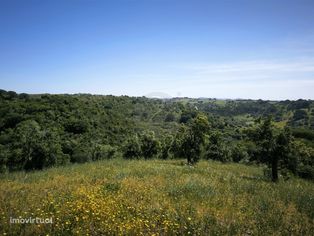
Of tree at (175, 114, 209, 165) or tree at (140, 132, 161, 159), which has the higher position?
tree at (175, 114, 209, 165)

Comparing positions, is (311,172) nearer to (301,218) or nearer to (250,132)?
(250,132)

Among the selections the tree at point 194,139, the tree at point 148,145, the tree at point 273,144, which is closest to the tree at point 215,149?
the tree at point 148,145

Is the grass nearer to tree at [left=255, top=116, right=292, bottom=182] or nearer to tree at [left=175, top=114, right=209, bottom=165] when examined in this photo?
tree at [left=255, top=116, right=292, bottom=182]

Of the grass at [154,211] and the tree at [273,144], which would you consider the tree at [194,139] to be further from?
the grass at [154,211]

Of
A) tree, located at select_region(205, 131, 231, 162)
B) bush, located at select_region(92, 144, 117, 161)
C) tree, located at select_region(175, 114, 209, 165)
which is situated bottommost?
bush, located at select_region(92, 144, 117, 161)

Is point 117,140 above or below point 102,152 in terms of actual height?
below

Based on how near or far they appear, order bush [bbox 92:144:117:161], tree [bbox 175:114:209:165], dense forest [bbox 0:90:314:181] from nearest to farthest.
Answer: dense forest [bbox 0:90:314:181], tree [bbox 175:114:209:165], bush [bbox 92:144:117:161]

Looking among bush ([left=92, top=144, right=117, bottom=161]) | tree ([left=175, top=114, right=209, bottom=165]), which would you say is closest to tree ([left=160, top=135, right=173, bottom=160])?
bush ([left=92, top=144, right=117, bottom=161])

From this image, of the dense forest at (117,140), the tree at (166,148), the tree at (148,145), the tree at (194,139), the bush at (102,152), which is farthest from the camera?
the bush at (102,152)

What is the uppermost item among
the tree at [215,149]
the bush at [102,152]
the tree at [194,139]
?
the tree at [194,139]

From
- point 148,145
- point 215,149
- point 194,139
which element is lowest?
point 215,149

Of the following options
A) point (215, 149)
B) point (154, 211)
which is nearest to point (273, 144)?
point (154, 211)

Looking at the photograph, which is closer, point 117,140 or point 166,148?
point 166,148

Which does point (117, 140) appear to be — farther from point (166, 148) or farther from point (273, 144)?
point (273, 144)
